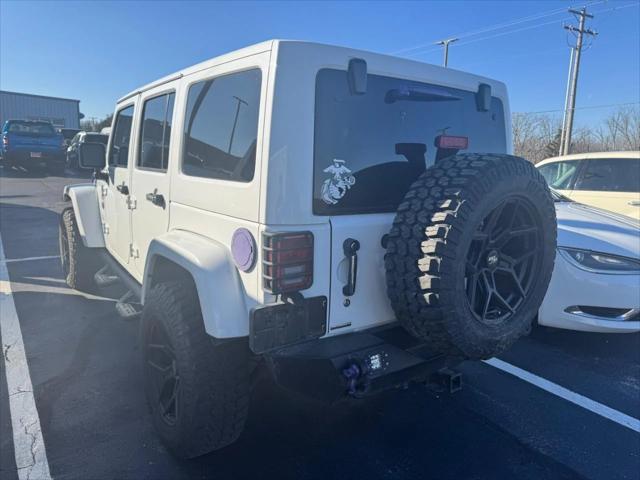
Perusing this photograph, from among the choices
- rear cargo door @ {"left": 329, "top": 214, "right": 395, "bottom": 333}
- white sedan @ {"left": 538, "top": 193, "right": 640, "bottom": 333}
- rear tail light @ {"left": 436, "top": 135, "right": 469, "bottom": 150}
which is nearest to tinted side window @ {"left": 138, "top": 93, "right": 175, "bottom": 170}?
rear cargo door @ {"left": 329, "top": 214, "right": 395, "bottom": 333}

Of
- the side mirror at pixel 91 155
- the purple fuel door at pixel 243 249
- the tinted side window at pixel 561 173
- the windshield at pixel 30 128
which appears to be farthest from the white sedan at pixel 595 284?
the windshield at pixel 30 128

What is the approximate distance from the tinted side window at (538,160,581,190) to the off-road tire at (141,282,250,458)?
22.0 ft

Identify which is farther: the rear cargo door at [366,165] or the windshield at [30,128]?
the windshield at [30,128]

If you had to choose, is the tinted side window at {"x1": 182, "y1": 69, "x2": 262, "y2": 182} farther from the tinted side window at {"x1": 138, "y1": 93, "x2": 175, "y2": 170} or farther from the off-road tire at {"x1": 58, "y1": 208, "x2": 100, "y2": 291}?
the off-road tire at {"x1": 58, "y1": 208, "x2": 100, "y2": 291}

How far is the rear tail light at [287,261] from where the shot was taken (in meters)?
2.02

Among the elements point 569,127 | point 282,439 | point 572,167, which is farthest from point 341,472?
point 569,127

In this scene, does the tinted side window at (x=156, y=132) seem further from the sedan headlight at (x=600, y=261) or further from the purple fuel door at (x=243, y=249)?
the sedan headlight at (x=600, y=261)

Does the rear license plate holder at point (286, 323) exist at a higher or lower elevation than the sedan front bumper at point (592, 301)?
higher

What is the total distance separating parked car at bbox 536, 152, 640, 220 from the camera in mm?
7102

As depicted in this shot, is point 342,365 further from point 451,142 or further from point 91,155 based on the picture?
point 91,155

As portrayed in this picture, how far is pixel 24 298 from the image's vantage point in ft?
17.1

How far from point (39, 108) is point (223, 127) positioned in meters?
35.9

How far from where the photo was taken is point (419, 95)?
251 centimetres

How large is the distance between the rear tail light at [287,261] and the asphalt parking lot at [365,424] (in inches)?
37.6
